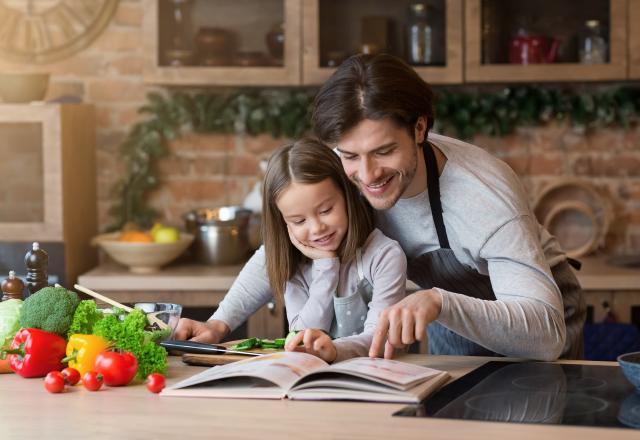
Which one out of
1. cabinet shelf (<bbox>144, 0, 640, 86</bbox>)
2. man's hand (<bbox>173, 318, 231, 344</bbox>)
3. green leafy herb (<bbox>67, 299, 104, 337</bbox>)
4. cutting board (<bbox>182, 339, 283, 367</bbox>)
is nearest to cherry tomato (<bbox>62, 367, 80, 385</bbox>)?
green leafy herb (<bbox>67, 299, 104, 337</bbox>)

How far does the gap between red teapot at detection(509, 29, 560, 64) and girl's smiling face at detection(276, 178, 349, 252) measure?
1941 millimetres

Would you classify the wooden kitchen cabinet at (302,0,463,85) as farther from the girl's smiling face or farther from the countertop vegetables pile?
the countertop vegetables pile

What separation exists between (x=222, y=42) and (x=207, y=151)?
20.4 inches

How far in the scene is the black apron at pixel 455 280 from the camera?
251 centimetres

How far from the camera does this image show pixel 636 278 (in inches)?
154

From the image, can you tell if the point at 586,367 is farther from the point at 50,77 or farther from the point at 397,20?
the point at 50,77

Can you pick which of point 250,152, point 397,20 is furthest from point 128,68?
point 397,20

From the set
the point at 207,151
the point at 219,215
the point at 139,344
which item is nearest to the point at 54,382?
the point at 139,344

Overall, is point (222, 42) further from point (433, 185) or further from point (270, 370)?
point (270, 370)

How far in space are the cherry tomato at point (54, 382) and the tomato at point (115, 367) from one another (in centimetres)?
7

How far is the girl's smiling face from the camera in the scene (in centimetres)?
251

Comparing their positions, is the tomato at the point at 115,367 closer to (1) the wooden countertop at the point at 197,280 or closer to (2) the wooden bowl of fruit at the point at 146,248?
(1) the wooden countertop at the point at 197,280

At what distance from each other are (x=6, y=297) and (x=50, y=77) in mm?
2397

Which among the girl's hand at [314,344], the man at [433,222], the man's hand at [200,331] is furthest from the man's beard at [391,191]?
the man's hand at [200,331]
